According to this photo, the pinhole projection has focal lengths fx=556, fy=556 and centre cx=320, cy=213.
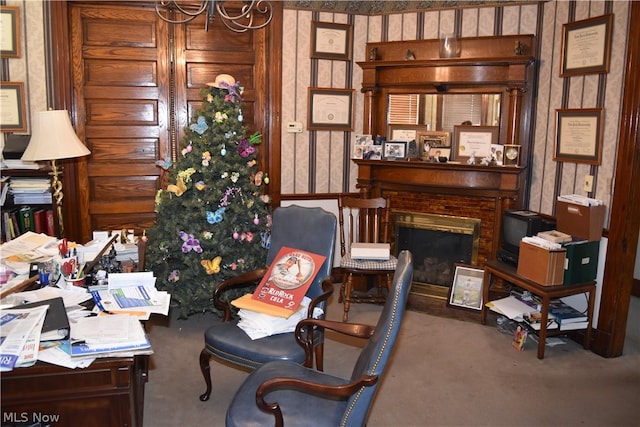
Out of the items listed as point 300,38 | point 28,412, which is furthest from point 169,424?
point 300,38

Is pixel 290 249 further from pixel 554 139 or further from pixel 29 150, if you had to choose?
pixel 554 139

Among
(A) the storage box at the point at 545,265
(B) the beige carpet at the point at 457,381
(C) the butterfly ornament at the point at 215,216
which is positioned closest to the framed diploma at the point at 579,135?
(A) the storage box at the point at 545,265

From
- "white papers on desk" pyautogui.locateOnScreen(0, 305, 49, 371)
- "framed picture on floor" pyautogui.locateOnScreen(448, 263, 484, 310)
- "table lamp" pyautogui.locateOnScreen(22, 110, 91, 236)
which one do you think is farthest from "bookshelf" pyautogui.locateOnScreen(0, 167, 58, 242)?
"framed picture on floor" pyautogui.locateOnScreen(448, 263, 484, 310)

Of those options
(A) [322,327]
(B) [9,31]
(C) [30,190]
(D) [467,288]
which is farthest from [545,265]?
(B) [9,31]

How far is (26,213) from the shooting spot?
164 inches

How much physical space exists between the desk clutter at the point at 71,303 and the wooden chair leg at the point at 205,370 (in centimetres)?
62

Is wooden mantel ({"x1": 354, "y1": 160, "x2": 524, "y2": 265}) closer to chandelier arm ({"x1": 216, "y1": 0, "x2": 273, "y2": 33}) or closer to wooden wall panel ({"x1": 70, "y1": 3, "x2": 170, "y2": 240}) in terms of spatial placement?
chandelier arm ({"x1": 216, "y1": 0, "x2": 273, "y2": 33})

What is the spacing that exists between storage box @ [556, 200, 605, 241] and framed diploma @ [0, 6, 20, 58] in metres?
4.26

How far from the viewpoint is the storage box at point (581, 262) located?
12.3ft

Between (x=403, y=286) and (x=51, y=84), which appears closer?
(x=403, y=286)

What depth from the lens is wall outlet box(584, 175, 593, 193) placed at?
3914 millimetres

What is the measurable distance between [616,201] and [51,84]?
427cm

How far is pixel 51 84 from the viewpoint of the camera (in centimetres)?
443

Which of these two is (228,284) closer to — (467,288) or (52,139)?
(52,139)
